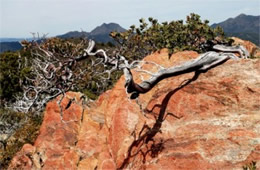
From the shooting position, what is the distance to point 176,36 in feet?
55.2

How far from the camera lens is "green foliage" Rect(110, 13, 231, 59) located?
1541 cm

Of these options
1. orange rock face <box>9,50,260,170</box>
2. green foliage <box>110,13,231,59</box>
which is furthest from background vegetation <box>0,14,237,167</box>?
orange rock face <box>9,50,260,170</box>

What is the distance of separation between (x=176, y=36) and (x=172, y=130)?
8.55 meters

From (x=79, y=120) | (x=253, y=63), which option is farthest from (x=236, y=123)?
(x=79, y=120)

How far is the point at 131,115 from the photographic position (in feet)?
35.9

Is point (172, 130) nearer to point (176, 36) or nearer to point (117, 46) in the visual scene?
point (117, 46)

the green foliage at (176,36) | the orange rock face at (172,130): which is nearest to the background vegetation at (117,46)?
the green foliage at (176,36)

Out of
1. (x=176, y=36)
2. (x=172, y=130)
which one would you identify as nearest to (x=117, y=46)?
(x=176, y=36)

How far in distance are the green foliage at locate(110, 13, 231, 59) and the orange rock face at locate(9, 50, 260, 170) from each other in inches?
126

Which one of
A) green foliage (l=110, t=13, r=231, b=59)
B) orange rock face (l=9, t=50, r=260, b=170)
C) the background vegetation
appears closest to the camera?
orange rock face (l=9, t=50, r=260, b=170)

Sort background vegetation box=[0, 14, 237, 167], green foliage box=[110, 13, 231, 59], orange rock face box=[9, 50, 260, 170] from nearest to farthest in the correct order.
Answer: orange rock face box=[9, 50, 260, 170] → background vegetation box=[0, 14, 237, 167] → green foliage box=[110, 13, 231, 59]

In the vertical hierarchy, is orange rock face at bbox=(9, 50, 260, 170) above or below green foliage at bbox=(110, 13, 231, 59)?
below

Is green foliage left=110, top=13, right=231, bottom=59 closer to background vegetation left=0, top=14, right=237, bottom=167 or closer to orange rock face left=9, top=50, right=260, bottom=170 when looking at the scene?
background vegetation left=0, top=14, right=237, bottom=167

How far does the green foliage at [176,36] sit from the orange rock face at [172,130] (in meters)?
3.19
